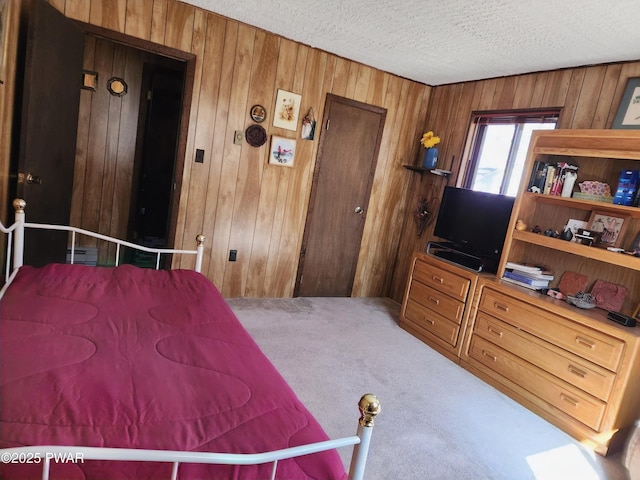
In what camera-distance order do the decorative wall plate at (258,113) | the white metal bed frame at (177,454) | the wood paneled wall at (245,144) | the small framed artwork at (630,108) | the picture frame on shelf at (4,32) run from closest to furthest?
the white metal bed frame at (177,454) < the picture frame on shelf at (4,32) < the small framed artwork at (630,108) < the wood paneled wall at (245,144) < the decorative wall plate at (258,113)

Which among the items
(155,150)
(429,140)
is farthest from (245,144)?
(429,140)

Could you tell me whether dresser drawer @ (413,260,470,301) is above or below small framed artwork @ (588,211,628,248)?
below

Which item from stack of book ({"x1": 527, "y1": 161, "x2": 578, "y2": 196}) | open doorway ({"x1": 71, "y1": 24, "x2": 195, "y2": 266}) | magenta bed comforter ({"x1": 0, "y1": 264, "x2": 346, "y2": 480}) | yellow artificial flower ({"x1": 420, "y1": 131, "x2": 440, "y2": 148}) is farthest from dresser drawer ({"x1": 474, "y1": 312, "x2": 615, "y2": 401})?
open doorway ({"x1": 71, "y1": 24, "x2": 195, "y2": 266})

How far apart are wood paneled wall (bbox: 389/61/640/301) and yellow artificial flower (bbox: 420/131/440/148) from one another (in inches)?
5.0

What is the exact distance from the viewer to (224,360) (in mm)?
1438

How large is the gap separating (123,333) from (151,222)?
3.50 metres

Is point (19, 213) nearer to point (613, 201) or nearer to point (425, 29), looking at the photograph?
point (425, 29)

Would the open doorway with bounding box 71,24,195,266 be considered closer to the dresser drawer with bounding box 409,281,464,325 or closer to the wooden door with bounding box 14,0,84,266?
the wooden door with bounding box 14,0,84,266

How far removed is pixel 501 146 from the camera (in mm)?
3740

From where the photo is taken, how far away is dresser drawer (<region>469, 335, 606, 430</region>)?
7.89ft

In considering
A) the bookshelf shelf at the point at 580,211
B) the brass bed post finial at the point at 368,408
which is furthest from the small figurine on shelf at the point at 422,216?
the brass bed post finial at the point at 368,408

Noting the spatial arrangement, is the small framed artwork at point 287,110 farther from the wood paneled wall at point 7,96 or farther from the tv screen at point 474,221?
the wood paneled wall at point 7,96

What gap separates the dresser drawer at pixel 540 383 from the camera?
2406mm

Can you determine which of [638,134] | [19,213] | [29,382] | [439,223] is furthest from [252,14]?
[29,382]
